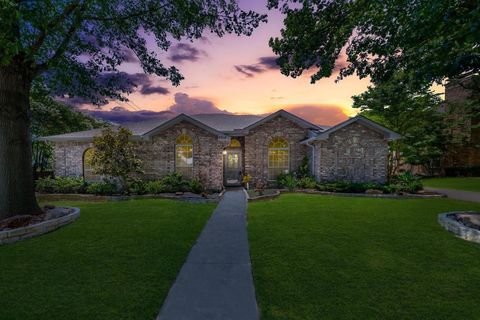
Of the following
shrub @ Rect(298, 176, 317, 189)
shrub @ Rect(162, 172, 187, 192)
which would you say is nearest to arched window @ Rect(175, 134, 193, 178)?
shrub @ Rect(162, 172, 187, 192)

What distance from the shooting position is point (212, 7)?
9.18 meters

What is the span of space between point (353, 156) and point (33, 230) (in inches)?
660

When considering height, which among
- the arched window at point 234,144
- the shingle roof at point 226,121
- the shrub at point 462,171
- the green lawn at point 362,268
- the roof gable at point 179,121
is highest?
the shingle roof at point 226,121

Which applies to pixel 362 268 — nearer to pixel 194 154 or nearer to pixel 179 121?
pixel 194 154

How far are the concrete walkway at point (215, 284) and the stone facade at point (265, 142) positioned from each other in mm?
10590

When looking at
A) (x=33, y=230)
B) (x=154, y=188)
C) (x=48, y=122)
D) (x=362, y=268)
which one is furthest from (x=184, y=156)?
(x=48, y=122)

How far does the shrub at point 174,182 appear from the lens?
47.8 ft

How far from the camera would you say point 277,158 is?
59.0 feet

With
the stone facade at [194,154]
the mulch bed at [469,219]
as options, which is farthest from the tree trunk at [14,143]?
the mulch bed at [469,219]

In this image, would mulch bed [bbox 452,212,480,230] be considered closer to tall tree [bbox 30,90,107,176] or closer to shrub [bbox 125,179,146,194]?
shrub [bbox 125,179,146,194]

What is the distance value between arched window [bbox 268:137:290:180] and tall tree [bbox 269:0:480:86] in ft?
32.8

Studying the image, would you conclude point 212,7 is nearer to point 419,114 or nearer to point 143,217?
point 143,217

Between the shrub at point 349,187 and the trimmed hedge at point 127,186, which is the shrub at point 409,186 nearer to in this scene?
the shrub at point 349,187

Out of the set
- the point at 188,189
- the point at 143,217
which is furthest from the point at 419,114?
the point at 143,217
